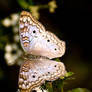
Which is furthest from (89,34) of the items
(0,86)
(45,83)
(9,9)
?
(45,83)

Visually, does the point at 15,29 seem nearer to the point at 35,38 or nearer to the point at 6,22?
the point at 6,22

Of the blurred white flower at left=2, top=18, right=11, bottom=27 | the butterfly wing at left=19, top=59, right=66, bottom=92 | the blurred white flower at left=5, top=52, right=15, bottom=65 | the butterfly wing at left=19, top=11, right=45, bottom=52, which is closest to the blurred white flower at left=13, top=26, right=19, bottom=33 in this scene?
the blurred white flower at left=2, top=18, right=11, bottom=27

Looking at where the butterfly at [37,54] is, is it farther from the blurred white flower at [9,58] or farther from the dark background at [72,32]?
the dark background at [72,32]

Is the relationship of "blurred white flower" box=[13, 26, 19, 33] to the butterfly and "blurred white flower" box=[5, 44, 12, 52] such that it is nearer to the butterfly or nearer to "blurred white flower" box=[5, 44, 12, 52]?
"blurred white flower" box=[5, 44, 12, 52]

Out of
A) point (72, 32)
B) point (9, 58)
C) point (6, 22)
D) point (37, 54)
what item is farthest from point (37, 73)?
point (72, 32)

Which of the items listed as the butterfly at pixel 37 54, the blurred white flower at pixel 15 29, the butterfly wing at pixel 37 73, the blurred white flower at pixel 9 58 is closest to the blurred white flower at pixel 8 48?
the blurred white flower at pixel 9 58

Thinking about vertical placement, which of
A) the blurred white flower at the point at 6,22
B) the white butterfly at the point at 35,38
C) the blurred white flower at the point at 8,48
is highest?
the blurred white flower at the point at 6,22
